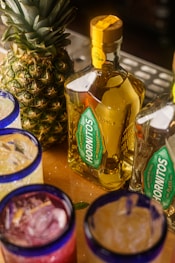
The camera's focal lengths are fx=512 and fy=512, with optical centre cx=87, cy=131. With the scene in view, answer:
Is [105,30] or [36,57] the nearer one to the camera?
[105,30]

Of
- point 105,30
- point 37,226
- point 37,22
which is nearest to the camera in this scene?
point 37,226

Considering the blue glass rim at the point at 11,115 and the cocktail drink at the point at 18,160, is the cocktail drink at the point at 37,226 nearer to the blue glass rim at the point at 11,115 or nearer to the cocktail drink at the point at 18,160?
the cocktail drink at the point at 18,160

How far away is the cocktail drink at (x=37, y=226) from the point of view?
0.52 metres

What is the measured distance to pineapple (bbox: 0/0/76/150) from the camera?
2.53 feet

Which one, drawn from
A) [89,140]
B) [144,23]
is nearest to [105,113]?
[89,140]

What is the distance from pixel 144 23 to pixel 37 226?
113 centimetres

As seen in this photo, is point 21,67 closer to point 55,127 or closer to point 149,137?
point 55,127

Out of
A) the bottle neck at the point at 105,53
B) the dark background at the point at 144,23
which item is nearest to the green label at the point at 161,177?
the bottle neck at the point at 105,53

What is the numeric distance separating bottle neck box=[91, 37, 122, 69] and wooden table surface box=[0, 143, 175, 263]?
0.19m

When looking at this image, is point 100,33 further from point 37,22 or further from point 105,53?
Result: point 37,22

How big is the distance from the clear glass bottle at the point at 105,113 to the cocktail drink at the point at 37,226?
0.66 ft

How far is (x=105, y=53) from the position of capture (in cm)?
69

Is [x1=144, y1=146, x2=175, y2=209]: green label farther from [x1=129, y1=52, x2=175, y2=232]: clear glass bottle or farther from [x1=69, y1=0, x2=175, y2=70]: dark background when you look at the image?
[x1=69, y1=0, x2=175, y2=70]: dark background

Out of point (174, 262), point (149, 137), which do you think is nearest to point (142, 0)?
point (149, 137)
